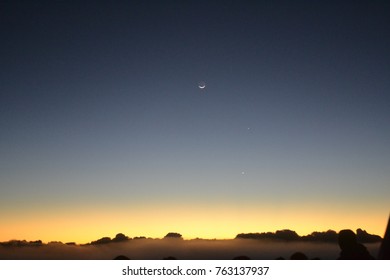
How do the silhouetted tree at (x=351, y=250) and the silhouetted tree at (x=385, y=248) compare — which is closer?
the silhouetted tree at (x=385, y=248)

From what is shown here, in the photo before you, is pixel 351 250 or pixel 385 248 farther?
pixel 351 250

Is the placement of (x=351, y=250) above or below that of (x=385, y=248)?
below

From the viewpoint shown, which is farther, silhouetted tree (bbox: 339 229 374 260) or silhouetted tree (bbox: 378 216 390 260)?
silhouetted tree (bbox: 339 229 374 260)

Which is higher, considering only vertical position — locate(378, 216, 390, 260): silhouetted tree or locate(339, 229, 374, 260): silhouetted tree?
locate(378, 216, 390, 260): silhouetted tree

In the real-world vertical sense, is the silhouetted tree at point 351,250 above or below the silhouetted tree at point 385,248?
below
